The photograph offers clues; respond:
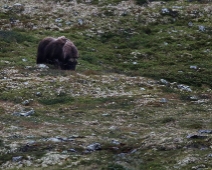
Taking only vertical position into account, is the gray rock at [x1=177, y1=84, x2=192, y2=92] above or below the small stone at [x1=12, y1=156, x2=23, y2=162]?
below

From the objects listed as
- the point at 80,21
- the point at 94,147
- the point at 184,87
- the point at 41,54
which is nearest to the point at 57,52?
the point at 41,54

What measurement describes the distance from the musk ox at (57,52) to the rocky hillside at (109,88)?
58 centimetres

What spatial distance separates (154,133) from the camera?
1678 centimetres

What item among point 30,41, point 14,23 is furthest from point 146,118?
point 14,23

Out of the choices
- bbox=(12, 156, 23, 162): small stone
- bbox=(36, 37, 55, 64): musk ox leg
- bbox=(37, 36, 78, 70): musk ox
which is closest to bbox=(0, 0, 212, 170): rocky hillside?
bbox=(12, 156, 23, 162): small stone

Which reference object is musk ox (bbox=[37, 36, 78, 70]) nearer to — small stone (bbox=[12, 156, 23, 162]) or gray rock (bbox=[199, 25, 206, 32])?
gray rock (bbox=[199, 25, 206, 32])

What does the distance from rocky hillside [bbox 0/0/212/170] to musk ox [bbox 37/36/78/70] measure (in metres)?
0.58

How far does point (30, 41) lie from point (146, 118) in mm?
14636

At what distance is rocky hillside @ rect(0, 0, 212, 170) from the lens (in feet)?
48.1

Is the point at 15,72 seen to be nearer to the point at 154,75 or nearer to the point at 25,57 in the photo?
the point at 25,57

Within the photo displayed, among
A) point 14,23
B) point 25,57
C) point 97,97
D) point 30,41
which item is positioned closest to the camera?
point 97,97

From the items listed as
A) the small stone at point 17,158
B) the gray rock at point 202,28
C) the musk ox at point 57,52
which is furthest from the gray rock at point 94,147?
the gray rock at point 202,28

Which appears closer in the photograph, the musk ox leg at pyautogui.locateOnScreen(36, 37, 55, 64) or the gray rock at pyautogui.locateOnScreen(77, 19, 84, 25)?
the musk ox leg at pyautogui.locateOnScreen(36, 37, 55, 64)

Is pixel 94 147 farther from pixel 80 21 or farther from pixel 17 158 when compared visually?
pixel 80 21
